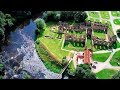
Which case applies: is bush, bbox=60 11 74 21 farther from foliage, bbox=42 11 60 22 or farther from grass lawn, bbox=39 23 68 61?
grass lawn, bbox=39 23 68 61

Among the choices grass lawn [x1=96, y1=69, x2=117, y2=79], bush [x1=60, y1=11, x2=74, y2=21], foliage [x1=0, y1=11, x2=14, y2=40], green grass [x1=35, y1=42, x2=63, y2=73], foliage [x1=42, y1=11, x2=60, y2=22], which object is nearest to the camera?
grass lawn [x1=96, y1=69, x2=117, y2=79]

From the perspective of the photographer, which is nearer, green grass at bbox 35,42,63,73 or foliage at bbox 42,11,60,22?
green grass at bbox 35,42,63,73

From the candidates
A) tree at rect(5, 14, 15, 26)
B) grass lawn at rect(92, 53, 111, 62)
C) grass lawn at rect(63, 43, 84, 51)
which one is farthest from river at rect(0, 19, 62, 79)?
grass lawn at rect(92, 53, 111, 62)

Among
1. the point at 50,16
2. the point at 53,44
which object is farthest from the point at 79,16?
the point at 53,44

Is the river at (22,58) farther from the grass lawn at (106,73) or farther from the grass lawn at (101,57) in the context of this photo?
the grass lawn at (101,57)

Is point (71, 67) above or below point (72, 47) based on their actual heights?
below

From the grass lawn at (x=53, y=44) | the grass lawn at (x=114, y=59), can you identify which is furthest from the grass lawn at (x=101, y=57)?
the grass lawn at (x=53, y=44)

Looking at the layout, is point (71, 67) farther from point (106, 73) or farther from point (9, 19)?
point (9, 19)
